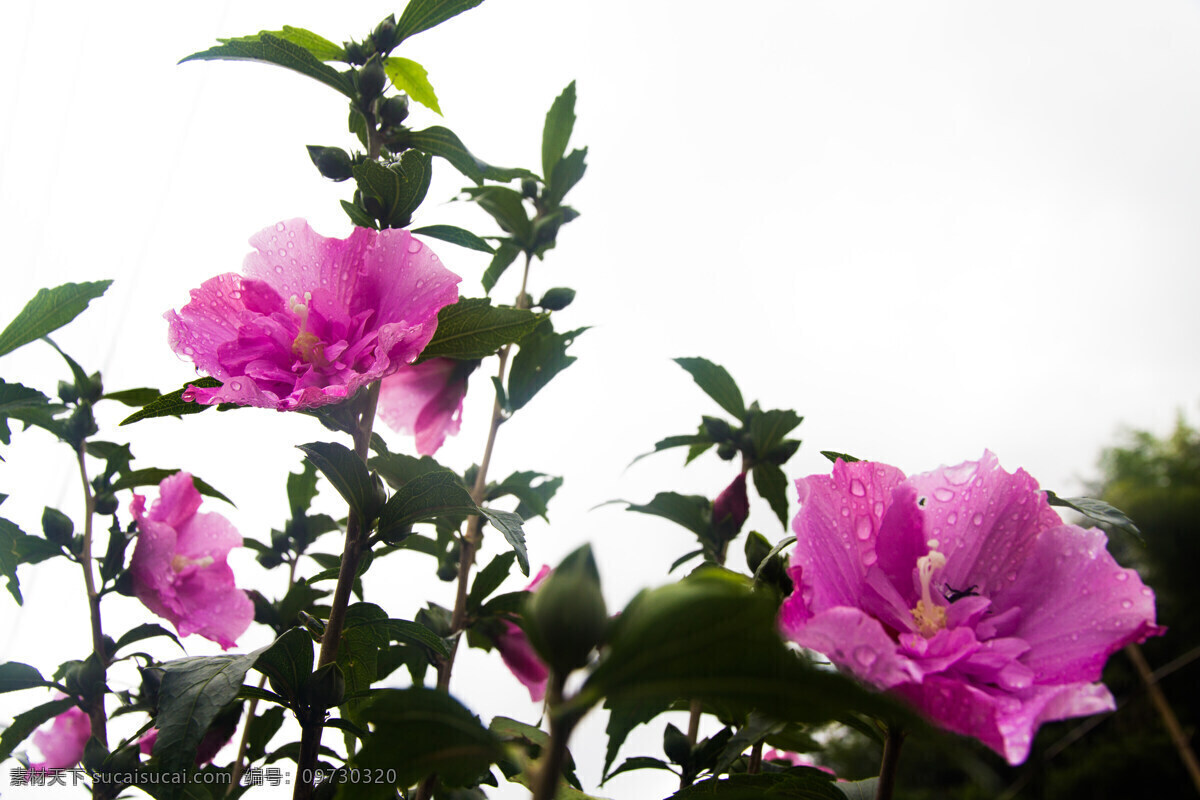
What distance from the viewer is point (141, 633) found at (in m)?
0.74

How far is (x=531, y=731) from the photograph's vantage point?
59 centimetres

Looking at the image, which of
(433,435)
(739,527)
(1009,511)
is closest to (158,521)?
(433,435)

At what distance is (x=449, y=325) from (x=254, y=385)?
135mm

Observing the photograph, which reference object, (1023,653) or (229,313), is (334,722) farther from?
(1023,653)

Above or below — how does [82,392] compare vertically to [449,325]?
above

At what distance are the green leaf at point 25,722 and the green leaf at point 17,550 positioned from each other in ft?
0.38

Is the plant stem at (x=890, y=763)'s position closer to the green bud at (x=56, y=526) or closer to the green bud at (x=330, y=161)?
the green bud at (x=330, y=161)

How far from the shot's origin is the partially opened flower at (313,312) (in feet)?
1.52

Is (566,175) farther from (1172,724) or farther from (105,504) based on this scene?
(1172,724)

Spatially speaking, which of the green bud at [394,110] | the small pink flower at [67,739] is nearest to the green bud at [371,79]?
the green bud at [394,110]

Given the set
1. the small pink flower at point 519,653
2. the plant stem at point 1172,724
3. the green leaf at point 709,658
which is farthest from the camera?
the plant stem at point 1172,724

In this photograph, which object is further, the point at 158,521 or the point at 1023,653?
the point at 158,521

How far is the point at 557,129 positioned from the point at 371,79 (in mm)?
339

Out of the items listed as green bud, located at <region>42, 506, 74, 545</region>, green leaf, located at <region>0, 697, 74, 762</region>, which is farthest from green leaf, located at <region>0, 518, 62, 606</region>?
green leaf, located at <region>0, 697, 74, 762</region>
